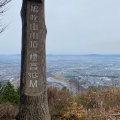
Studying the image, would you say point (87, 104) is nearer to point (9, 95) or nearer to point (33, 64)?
point (9, 95)

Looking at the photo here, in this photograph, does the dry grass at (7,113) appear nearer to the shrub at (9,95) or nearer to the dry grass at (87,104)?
the dry grass at (87,104)

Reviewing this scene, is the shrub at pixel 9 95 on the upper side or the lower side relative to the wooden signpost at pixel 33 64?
lower

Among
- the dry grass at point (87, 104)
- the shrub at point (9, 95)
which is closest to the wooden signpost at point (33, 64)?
the dry grass at point (87, 104)

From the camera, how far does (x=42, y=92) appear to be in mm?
6309

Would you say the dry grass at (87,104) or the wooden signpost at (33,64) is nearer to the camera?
the wooden signpost at (33,64)

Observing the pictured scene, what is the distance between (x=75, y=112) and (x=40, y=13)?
282 centimetres

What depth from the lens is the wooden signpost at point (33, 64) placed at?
6.19 m

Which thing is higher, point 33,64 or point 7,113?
point 33,64

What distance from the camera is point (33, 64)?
6266 millimetres

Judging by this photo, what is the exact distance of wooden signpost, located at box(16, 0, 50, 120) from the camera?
6191 millimetres

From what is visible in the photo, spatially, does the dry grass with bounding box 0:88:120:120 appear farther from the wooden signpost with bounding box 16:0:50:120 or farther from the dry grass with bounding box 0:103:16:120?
the wooden signpost with bounding box 16:0:50:120

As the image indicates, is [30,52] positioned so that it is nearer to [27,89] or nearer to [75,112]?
[27,89]

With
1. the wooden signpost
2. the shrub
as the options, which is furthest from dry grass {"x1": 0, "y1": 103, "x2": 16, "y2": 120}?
the shrub

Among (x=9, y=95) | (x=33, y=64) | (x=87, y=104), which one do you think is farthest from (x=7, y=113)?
(x=9, y=95)
